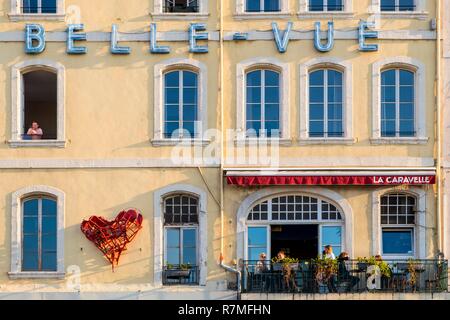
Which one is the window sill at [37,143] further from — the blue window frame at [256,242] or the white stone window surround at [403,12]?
the white stone window surround at [403,12]

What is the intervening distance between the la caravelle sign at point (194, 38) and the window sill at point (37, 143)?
2.27 metres

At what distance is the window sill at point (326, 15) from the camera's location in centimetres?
3547

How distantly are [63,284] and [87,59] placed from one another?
571cm

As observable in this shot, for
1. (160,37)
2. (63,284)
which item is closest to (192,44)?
(160,37)

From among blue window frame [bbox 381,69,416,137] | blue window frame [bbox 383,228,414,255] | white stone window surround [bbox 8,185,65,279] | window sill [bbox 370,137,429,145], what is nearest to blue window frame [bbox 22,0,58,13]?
white stone window surround [bbox 8,185,65,279]

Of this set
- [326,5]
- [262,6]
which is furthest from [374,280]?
[262,6]

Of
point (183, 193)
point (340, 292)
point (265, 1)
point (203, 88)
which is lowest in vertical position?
point (340, 292)

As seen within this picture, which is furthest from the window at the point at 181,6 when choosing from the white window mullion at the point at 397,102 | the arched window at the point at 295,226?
the white window mullion at the point at 397,102

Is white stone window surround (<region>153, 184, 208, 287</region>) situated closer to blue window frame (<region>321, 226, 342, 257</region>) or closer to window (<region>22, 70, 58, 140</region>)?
blue window frame (<region>321, 226, 342, 257</region>)

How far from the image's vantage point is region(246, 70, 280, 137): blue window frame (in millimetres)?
35625

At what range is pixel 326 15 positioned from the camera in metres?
35.5

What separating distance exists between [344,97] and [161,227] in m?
5.67

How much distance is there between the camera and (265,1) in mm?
35812

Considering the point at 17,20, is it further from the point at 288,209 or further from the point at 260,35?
the point at 288,209
